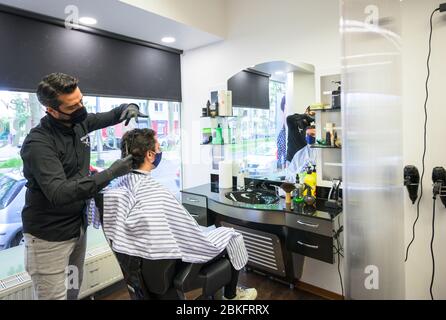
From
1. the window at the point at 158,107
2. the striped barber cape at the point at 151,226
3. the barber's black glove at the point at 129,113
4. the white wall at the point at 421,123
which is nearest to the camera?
the striped barber cape at the point at 151,226

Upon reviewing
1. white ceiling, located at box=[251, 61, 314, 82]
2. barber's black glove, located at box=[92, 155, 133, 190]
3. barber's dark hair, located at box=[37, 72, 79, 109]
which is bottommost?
barber's black glove, located at box=[92, 155, 133, 190]

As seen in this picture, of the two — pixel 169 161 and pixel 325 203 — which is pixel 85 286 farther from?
pixel 325 203

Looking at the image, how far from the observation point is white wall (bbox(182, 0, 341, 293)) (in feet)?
7.37

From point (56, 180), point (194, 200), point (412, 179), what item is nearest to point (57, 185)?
point (56, 180)

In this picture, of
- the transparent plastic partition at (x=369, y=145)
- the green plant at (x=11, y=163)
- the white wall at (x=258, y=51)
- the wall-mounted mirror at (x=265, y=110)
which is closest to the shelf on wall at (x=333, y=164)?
the wall-mounted mirror at (x=265, y=110)

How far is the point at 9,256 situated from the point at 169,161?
1.63 meters

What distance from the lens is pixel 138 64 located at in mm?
2846

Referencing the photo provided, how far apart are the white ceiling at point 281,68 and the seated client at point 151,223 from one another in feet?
4.79

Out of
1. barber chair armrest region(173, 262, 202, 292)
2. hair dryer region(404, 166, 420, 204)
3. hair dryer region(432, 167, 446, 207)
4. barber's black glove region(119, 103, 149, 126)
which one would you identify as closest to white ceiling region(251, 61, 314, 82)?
hair dryer region(404, 166, 420, 204)

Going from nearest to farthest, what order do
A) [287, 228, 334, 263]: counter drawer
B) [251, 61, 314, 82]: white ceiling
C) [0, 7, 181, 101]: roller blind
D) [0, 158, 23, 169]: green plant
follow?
[287, 228, 334, 263]: counter drawer < [0, 7, 181, 101]: roller blind < [0, 158, 23, 169]: green plant < [251, 61, 314, 82]: white ceiling

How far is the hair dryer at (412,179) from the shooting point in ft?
6.17

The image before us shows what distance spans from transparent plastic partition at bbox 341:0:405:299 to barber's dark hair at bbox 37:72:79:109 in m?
1.17

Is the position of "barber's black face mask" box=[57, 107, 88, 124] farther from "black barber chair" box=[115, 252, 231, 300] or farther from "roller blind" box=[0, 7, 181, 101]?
"roller blind" box=[0, 7, 181, 101]

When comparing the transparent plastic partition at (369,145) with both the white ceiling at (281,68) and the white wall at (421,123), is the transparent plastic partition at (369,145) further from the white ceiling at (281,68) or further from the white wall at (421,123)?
the white ceiling at (281,68)
